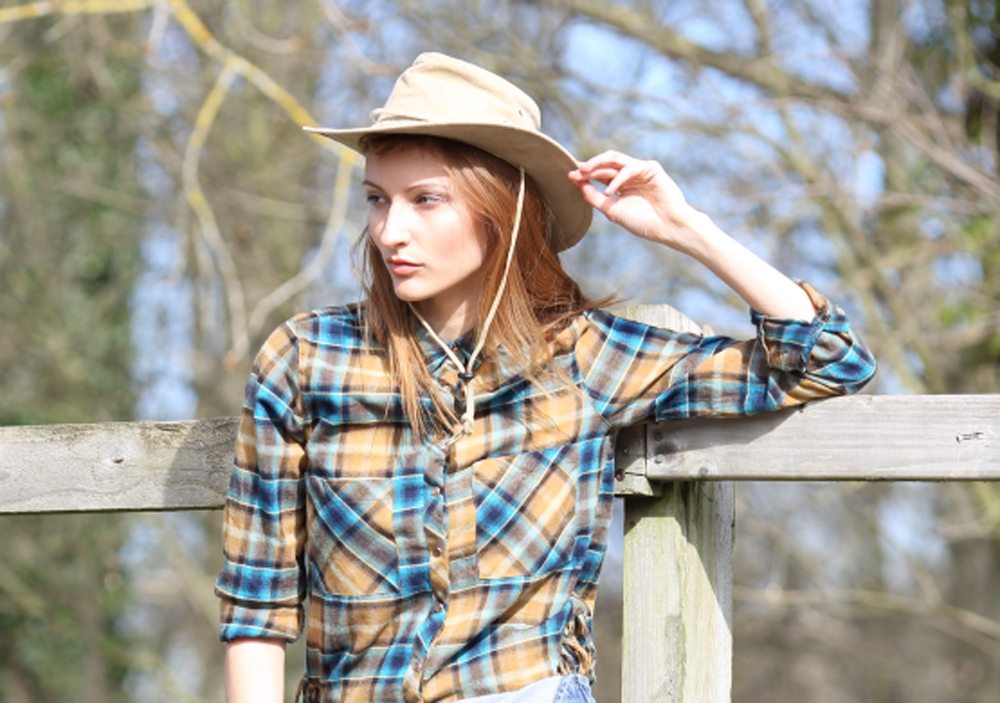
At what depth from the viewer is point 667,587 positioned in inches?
72.2

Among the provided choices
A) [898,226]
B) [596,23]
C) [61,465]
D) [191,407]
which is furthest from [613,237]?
[61,465]

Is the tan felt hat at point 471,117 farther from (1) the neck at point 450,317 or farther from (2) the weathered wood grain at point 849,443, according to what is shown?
(2) the weathered wood grain at point 849,443

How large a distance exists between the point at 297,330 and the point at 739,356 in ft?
2.28

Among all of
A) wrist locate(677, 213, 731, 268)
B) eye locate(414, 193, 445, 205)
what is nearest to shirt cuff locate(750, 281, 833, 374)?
wrist locate(677, 213, 731, 268)

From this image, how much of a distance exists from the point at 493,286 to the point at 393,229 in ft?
0.63

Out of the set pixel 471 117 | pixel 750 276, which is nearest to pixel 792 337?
pixel 750 276

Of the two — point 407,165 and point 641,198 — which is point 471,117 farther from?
point 641,198

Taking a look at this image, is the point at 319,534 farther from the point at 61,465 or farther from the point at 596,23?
the point at 596,23

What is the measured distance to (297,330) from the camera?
1.79 m

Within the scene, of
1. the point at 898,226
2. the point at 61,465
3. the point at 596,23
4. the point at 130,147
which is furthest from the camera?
the point at 130,147

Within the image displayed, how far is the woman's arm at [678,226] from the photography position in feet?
5.65

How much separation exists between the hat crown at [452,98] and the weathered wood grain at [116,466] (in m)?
0.64

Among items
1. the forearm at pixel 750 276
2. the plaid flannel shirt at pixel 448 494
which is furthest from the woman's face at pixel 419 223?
the forearm at pixel 750 276

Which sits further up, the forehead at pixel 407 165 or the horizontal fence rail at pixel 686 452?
the forehead at pixel 407 165
